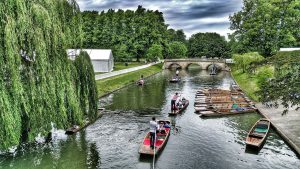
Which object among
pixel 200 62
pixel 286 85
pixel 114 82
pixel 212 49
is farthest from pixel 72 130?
pixel 212 49

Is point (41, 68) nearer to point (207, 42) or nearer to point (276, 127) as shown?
point (276, 127)

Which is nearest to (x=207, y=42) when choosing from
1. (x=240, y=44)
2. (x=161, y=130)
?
(x=240, y=44)

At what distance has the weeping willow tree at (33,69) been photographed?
43.0ft

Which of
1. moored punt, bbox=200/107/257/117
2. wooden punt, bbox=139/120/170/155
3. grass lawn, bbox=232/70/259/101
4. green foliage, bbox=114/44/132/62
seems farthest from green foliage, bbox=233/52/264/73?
wooden punt, bbox=139/120/170/155

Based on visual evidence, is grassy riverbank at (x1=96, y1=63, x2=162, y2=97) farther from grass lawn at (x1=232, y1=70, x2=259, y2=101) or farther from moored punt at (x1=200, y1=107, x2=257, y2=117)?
grass lawn at (x1=232, y1=70, x2=259, y2=101)

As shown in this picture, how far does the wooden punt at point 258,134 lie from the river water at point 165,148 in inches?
19.3

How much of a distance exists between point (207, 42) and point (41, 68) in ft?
334

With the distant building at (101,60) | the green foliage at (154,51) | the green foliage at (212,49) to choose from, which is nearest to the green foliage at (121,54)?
the green foliage at (154,51)

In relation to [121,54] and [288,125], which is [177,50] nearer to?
[121,54]

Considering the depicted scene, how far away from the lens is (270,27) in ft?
204

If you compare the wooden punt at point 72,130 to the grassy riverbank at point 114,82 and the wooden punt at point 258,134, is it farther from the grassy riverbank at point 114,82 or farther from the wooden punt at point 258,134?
the grassy riverbank at point 114,82

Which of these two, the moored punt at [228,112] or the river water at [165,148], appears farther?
the moored punt at [228,112]

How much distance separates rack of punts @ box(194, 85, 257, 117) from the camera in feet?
98.8

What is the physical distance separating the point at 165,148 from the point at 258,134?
22.7 ft
